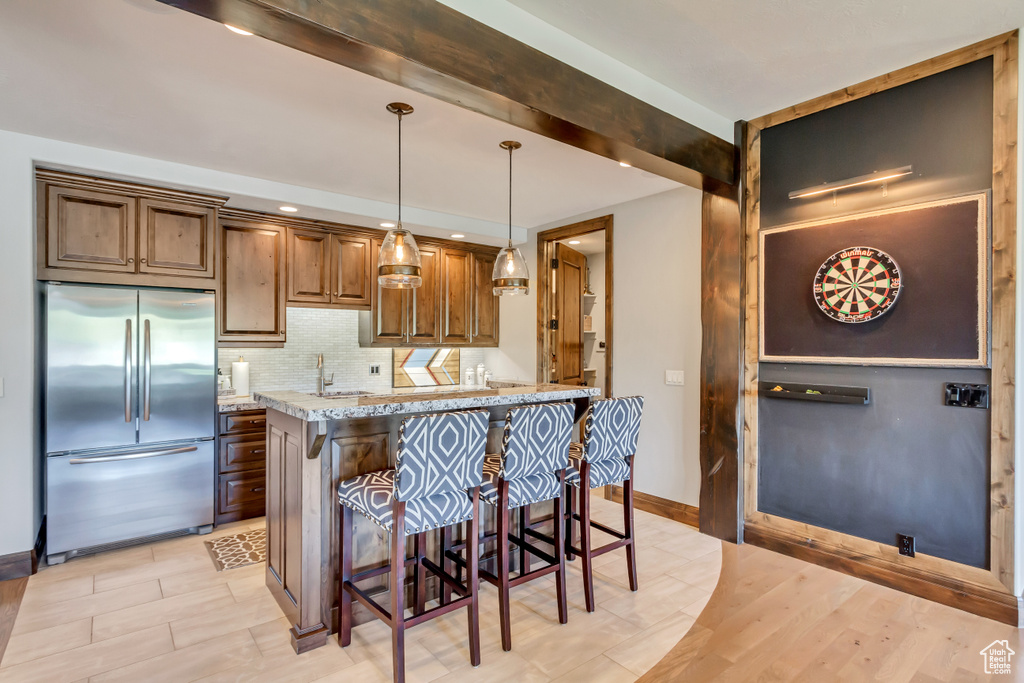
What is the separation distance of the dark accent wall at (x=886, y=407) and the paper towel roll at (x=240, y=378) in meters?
3.96

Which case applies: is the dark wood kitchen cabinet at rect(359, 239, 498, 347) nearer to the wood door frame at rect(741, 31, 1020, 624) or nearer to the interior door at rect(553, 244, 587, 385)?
the interior door at rect(553, 244, 587, 385)

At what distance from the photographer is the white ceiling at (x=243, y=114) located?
2031 millimetres

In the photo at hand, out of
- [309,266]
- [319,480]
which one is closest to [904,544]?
[319,480]

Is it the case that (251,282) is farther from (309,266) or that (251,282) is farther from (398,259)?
(398,259)

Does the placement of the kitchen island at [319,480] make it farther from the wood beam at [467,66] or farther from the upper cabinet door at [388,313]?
the upper cabinet door at [388,313]

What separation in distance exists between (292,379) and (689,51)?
4.01 m

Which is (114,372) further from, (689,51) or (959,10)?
(959,10)

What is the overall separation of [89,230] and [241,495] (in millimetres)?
2088

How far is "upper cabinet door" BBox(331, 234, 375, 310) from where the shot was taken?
15.3ft

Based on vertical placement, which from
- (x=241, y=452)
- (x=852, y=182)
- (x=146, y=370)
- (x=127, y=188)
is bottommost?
(x=241, y=452)

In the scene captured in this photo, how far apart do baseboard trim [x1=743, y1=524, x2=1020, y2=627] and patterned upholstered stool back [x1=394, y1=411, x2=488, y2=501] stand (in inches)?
86.5

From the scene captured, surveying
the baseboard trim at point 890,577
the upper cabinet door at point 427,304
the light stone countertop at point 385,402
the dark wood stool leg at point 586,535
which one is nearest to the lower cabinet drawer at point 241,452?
the light stone countertop at point 385,402

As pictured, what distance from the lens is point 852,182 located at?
2.79 m

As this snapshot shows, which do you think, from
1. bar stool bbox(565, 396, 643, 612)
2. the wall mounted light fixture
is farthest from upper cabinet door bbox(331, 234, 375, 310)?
the wall mounted light fixture
